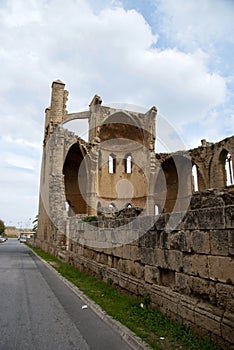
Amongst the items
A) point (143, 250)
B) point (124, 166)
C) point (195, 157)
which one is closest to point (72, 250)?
point (143, 250)

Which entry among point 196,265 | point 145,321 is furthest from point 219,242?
→ point 145,321

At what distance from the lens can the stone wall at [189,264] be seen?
3.60 metres

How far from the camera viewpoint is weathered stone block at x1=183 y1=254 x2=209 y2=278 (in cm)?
400

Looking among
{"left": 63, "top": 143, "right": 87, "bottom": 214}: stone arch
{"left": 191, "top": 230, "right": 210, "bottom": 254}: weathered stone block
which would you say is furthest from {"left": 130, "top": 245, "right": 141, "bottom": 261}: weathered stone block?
{"left": 63, "top": 143, "right": 87, "bottom": 214}: stone arch

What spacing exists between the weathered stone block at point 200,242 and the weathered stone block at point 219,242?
0.29ft

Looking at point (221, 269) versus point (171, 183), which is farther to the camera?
point (171, 183)

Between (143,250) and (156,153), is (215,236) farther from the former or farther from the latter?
(156,153)

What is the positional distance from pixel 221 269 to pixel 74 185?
2413 cm

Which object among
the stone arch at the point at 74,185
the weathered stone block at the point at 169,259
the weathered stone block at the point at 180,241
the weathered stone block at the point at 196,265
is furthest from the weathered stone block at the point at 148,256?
the stone arch at the point at 74,185

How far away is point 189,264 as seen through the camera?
14.2 feet

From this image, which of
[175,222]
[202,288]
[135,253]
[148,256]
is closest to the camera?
[202,288]

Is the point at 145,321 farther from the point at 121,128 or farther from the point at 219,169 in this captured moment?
the point at 121,128

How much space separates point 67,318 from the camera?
4.87 metres

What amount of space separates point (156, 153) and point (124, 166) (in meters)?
4.04
